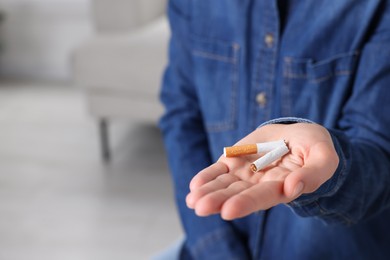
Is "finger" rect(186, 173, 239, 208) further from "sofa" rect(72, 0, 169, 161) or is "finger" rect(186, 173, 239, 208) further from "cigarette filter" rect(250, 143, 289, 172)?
"sofa" rect(72, 0, 169, 161)

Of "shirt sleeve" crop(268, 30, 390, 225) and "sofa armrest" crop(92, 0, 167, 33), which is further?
"sofa armrest" crop(92, 0, 167, 33)

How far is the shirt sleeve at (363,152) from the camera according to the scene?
56cm

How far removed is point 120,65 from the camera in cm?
180

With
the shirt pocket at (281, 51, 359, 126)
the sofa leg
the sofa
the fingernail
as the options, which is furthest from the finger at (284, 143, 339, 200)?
the sofa leg

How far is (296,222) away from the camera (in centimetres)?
71

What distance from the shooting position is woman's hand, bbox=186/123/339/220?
1.40ft

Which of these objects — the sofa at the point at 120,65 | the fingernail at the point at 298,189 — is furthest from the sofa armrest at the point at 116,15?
the fingernail at the point at 298,189

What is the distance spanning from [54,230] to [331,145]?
4.19 ft

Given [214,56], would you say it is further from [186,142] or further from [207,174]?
[207,174]

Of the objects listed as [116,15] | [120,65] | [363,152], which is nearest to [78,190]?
[120,65]

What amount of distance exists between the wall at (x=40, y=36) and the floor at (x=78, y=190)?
18.2 inches

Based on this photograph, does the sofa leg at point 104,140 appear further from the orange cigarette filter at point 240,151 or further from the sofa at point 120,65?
the orange cigarette filter at point 240,151

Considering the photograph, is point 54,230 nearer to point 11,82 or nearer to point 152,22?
point 152,22

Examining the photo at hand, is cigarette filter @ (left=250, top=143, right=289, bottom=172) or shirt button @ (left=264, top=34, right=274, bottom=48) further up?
cigarette filter @ (left=250, top=143, right=289, bottom=172)
